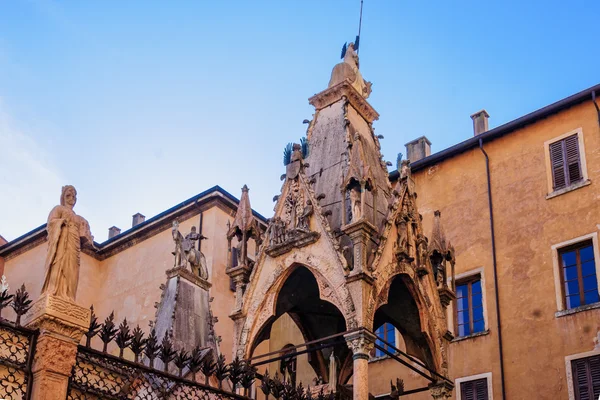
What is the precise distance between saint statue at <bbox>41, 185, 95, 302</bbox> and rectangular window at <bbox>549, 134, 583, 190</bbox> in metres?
16.8

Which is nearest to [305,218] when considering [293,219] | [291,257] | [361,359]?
[293,219]

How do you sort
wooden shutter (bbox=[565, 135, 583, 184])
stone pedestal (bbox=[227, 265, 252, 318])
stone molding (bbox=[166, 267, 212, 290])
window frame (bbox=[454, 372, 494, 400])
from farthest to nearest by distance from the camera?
wooden shutter (bbox=[565, 135, 583, 184]) → window frame (bbox=[454, 372, 494, 400]) → stone molding (bbox=[166, 267, 212, 290]) → stone pedestal (bbox=[227, 265, 252, 318])

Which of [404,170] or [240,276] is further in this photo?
[404,170]

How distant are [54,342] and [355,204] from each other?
5704 mm

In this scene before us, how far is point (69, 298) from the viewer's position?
10.1 metres

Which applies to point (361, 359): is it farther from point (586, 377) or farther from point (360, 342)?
point (586, 377)

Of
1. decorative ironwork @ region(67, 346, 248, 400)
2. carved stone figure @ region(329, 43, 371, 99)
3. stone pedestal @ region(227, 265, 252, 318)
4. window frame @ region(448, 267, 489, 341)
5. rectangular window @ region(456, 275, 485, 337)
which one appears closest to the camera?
decorative ironwork @ region(67, 346, 248, 400)

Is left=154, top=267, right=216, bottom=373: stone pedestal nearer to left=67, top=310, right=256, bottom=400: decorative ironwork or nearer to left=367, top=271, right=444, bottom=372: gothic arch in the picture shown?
left=67, top=310, right=256, bottom=400: decorative ironwork

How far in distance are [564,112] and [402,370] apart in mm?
8591

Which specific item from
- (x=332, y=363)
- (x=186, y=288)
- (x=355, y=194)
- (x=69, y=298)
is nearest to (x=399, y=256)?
(x=355, y=194)

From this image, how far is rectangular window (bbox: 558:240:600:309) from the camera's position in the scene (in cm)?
2269

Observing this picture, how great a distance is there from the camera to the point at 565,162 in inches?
969

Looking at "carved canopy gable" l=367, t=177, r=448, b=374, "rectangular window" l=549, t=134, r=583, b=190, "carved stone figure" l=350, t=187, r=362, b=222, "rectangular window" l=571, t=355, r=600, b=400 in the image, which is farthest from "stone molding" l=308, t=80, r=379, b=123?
"rectangular window" l=549, t=134, r=583, b=190

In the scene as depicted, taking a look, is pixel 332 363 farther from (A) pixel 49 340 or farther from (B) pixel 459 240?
(B) pixel 459 240
